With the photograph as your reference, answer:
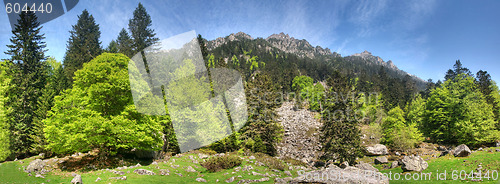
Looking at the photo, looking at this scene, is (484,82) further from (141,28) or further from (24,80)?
(24,80)

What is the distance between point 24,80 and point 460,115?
65.5 m

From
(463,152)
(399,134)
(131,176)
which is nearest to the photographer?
(131,176)

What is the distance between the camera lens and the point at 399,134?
116ft

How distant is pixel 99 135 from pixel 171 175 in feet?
21.0

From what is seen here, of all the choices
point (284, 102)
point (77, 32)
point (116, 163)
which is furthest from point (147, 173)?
point (284, 102)

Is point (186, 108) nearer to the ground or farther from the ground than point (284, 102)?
farther from the ground

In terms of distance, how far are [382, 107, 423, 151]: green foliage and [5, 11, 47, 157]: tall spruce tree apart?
52318mm

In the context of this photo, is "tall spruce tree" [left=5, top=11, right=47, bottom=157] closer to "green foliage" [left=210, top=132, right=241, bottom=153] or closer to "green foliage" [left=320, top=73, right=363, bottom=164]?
"green foliage" [left=210, top=132, right=241, bottom=153]

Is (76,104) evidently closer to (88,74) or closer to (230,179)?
(88,74)

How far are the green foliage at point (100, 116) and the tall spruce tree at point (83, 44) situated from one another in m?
28.4

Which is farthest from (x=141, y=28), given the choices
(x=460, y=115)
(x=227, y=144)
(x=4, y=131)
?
(x=460, y=115)

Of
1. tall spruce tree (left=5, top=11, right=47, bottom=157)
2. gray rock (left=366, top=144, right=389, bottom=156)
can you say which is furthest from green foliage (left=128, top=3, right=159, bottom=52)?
gray rock (left=366, top=144, right=389, bottom=156)

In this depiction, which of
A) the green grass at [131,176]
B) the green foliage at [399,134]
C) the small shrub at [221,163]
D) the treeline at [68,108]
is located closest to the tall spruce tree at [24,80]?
the treeline at [68,108]

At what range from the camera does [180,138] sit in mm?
26531
